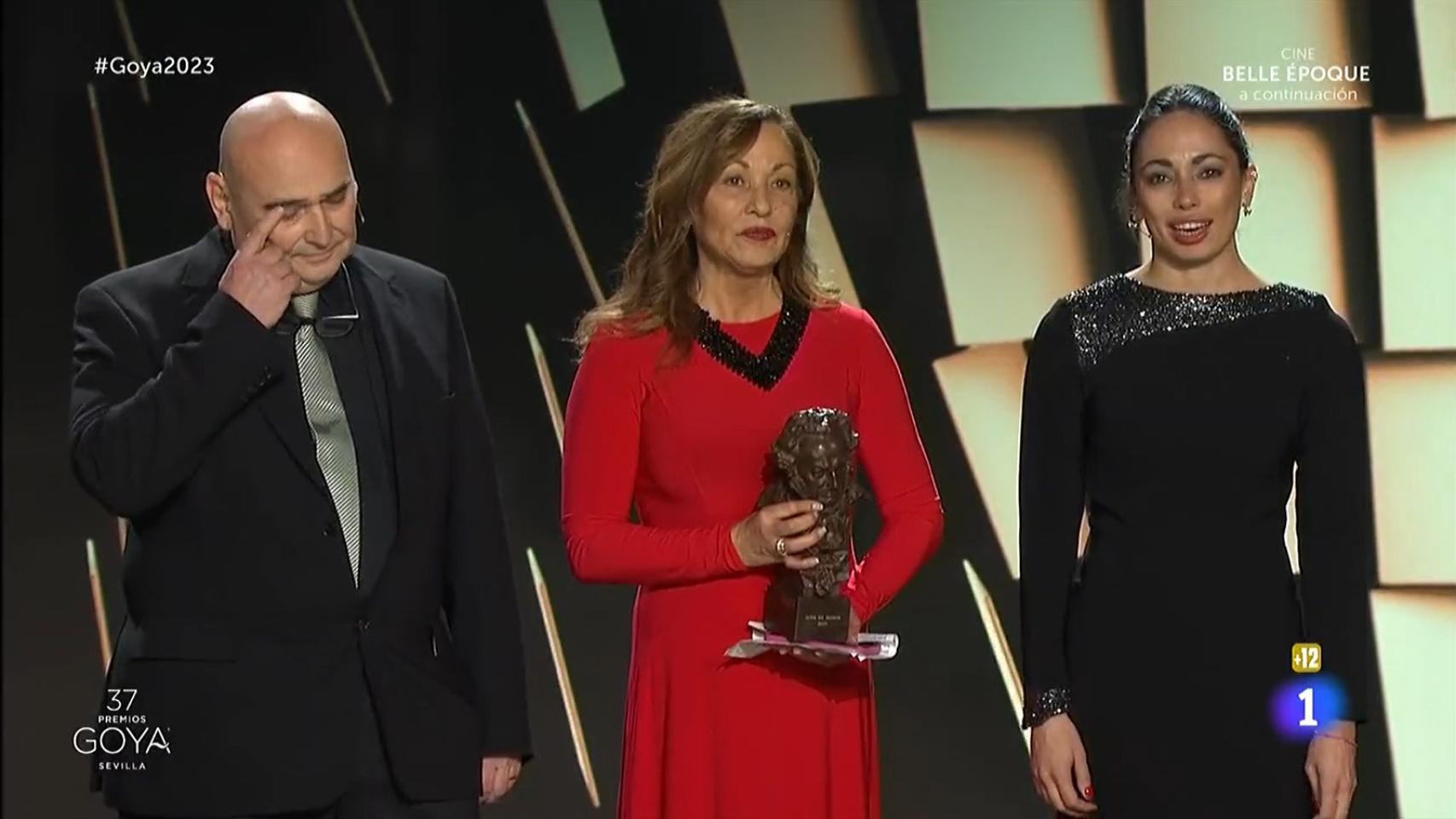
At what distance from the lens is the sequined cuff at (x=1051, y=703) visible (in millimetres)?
2926

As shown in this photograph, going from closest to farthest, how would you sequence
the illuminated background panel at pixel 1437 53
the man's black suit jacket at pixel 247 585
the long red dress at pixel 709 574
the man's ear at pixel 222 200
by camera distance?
1. the man's black suit jacket at pixel 247 585
2. the man's ear at pixel 222 200
3. the long red dress at pixel 709 574
4. the illuminated background panel at pixel 1437 53

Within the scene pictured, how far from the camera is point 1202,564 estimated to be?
2.90m

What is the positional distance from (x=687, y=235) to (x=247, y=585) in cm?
93

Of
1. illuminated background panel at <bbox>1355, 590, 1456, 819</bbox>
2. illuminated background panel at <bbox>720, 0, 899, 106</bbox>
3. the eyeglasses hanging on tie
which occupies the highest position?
illuminated background panel at <bbox>720, 0, 899, 106</bbox>

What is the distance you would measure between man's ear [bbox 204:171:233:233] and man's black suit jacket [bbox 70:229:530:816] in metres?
0.06

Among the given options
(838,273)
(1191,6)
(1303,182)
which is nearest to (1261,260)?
(1303,182)

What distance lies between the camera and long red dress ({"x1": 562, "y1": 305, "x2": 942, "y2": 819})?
308 cm

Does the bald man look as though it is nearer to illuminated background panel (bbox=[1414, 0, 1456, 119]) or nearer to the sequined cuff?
the sequined cuff

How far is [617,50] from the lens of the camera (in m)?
4.68

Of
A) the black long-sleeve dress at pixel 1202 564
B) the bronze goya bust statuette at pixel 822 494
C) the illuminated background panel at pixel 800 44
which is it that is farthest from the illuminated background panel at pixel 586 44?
the black long-sleeve dress at pixel 1202 564

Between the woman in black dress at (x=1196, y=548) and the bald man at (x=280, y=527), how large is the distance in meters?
0.89

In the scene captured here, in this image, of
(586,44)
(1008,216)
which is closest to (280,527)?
(586,44)

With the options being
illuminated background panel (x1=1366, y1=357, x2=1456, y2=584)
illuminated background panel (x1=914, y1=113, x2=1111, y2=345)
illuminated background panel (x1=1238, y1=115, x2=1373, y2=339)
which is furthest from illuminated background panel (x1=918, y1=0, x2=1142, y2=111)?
illuminated background panel (x1=1366, y1=357, x2=1456, y2=584)

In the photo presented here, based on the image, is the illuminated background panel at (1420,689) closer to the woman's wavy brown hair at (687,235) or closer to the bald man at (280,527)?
the woman's wavy brown hair at (687,235)
